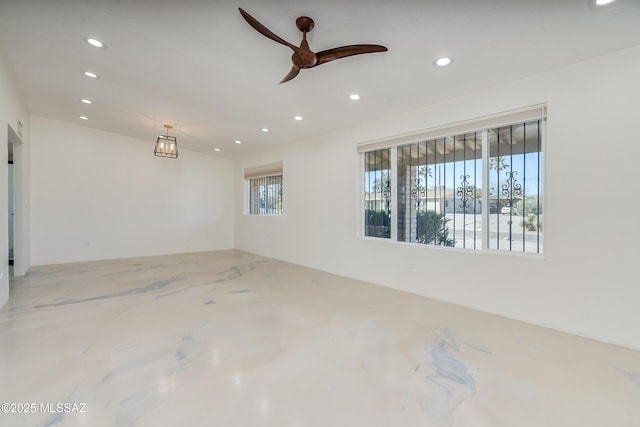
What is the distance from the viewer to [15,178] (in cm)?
461

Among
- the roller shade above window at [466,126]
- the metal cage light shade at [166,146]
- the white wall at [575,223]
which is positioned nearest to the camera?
the white wall at [575,223]

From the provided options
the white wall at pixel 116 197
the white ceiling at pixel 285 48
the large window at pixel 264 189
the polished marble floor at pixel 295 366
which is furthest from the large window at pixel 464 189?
the white wall at pixel 116 197

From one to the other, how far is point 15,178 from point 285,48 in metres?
5.11

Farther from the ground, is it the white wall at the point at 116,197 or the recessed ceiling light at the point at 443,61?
the recessed ceiling light at the point at 443,61

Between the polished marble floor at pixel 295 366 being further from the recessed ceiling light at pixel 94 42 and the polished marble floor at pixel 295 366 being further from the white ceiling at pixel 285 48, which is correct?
the recessed ceiling light at pixel 94 42

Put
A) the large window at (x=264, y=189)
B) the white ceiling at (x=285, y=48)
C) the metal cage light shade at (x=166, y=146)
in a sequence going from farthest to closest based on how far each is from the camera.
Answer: the large window at (x=264, y=189) → the metal cage light shade at (x=166, y=146) → the white ceiling at (x=285, y=48)

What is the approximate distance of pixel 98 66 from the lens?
3.06m

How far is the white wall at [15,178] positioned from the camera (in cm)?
317

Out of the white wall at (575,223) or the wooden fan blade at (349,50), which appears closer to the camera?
the wooden fan blade at (349,50)

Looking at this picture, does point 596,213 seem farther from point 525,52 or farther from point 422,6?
point 422,6

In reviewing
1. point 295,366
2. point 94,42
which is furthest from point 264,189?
point 295,366

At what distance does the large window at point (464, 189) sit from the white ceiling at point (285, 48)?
0.59 m

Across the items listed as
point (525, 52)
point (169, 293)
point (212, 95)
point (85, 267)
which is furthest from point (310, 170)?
point (85, 267)

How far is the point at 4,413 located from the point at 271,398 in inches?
57.7
